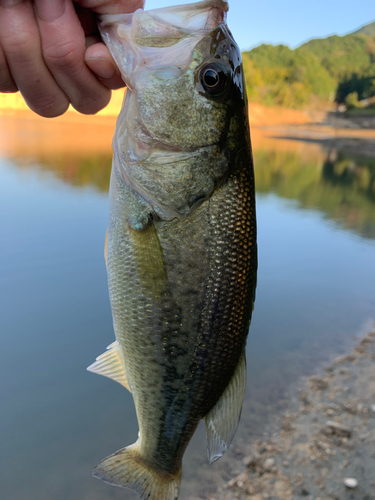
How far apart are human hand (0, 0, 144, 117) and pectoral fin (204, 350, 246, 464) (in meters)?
1.16

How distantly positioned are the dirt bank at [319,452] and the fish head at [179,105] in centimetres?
247

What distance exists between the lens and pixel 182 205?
1.25m

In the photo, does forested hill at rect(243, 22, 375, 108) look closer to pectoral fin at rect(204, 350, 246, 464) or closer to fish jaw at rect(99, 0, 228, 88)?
fish jaw at rect(99, 0, 228, 88)

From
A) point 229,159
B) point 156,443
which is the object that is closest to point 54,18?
point 229,159

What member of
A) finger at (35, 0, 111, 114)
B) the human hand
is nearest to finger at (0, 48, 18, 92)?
the human hand

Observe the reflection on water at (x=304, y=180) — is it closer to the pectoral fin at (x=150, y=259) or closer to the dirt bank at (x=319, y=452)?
the dirt bank at (x=319, y=452)

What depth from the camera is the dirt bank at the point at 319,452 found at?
2635mm

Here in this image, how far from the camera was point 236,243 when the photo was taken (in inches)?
50.6

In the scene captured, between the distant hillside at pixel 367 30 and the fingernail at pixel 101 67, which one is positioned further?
the distant hillside at pixel 367 30

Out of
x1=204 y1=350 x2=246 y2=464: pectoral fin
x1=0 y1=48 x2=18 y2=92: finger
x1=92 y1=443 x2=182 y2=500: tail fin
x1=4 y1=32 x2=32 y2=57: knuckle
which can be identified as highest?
x1=4 y1=32 x2=32 y2=57: knuckle

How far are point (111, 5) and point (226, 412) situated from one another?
151 cm

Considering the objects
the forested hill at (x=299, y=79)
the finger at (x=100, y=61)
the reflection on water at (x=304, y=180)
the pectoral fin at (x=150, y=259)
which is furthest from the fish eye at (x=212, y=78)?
the forested hill at (x=299, y=79)

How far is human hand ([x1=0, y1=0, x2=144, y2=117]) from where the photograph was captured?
1.10 metres

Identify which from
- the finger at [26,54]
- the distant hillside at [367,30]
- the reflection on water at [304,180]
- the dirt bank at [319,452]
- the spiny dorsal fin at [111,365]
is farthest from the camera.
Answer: the distant hillside at [367,30]
